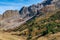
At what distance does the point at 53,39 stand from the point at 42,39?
15.2 metres

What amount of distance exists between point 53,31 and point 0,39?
106ft

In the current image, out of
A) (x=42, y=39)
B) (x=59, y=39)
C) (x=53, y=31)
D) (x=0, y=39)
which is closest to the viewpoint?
(x=59, y=39)

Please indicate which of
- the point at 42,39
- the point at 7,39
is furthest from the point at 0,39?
the point at 42,39

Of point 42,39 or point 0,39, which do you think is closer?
point 0,39

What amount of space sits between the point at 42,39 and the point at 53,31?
10.8 metres

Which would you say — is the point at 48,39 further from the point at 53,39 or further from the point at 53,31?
the point at 53,31

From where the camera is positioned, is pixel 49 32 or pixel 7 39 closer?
pixel 7 39

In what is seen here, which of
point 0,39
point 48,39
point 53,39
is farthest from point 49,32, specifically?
point 0,39

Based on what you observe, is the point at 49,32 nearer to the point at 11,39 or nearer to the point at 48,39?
the point at 48,39

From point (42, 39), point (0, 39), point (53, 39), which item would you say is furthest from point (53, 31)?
point (0, 39)

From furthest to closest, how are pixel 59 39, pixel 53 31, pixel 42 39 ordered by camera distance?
1. pixel 53 31
2. pixel 42 39
3. pixel 59 39

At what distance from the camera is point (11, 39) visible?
97500 mm

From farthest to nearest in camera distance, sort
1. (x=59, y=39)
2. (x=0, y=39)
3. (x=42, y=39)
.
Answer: (x=42, y=39) → (x=0, y=39) → (x=59, y=39)

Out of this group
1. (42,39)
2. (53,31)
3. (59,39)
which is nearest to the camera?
(59,39)
